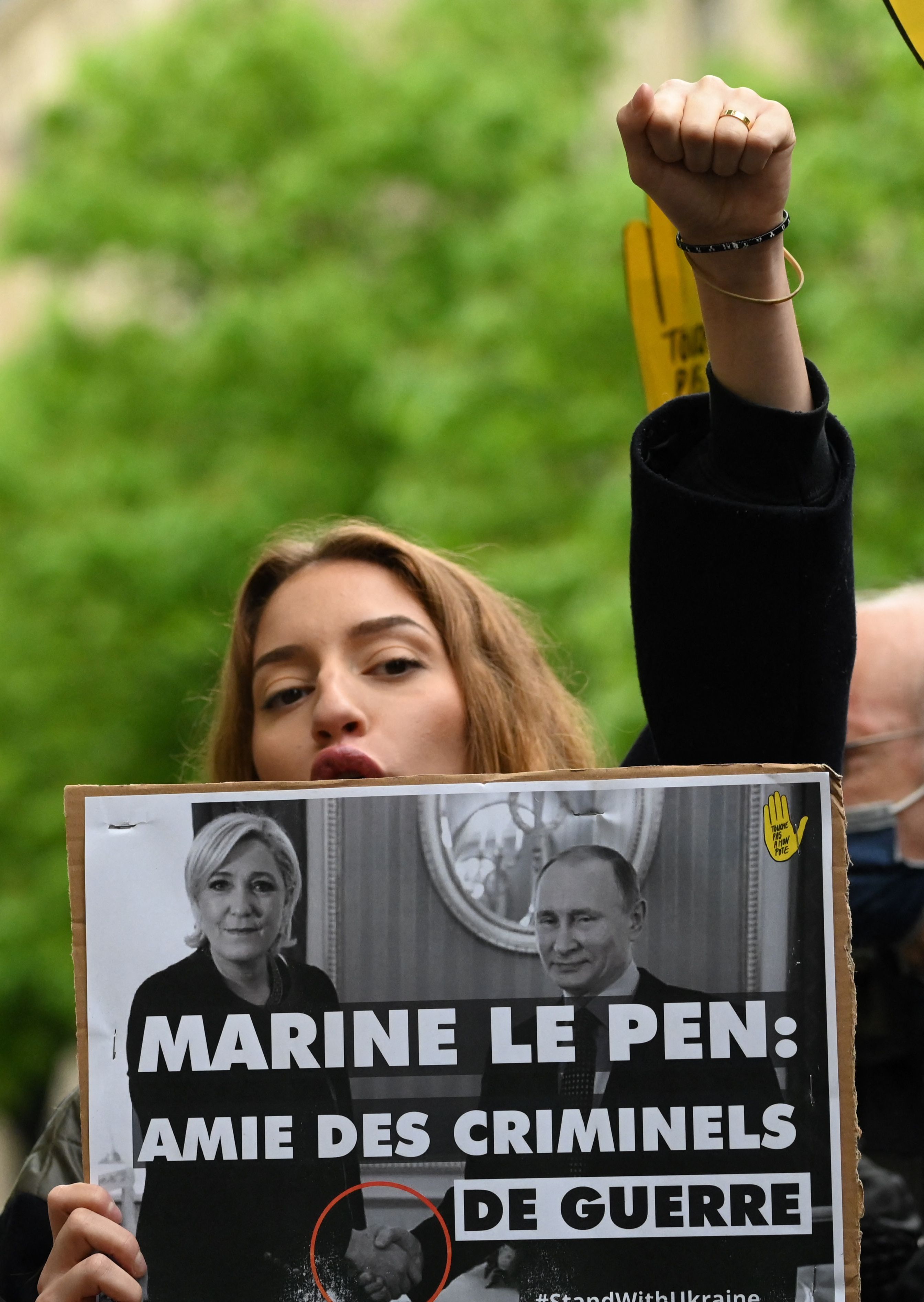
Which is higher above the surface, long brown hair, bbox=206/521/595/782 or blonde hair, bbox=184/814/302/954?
long brown hair, bbox=206/521/595/782

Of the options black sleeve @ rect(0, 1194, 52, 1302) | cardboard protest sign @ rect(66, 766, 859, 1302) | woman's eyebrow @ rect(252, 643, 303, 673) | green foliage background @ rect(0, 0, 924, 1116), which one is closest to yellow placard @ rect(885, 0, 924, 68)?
cardboard protest sign @ rect(66, 766, 859, 1302)

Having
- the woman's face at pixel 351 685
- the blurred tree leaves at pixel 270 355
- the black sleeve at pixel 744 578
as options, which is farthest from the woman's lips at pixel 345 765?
the blurred tree leaves at pixel 270 355

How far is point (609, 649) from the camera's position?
23.9 feet

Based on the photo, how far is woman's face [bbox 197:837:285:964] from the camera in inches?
56.3

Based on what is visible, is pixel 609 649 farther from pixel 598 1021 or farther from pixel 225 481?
pixel 598 1021

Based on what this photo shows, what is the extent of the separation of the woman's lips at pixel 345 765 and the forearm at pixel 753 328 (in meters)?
0.64

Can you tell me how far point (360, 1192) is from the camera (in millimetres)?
1411

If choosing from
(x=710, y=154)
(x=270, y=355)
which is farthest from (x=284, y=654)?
(x=270, y=355)

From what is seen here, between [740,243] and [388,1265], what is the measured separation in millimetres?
959

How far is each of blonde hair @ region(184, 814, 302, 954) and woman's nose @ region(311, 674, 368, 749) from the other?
52cm

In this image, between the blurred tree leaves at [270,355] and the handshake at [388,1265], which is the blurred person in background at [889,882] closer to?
the handshake at [388,1265]

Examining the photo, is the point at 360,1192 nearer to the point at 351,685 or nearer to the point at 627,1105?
the point at 627,1105

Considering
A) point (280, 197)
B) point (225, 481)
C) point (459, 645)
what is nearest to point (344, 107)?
point (280, 197)

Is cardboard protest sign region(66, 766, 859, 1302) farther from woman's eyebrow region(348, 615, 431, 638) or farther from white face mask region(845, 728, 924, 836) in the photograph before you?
white face mask region(845, 728, 924, 836)
